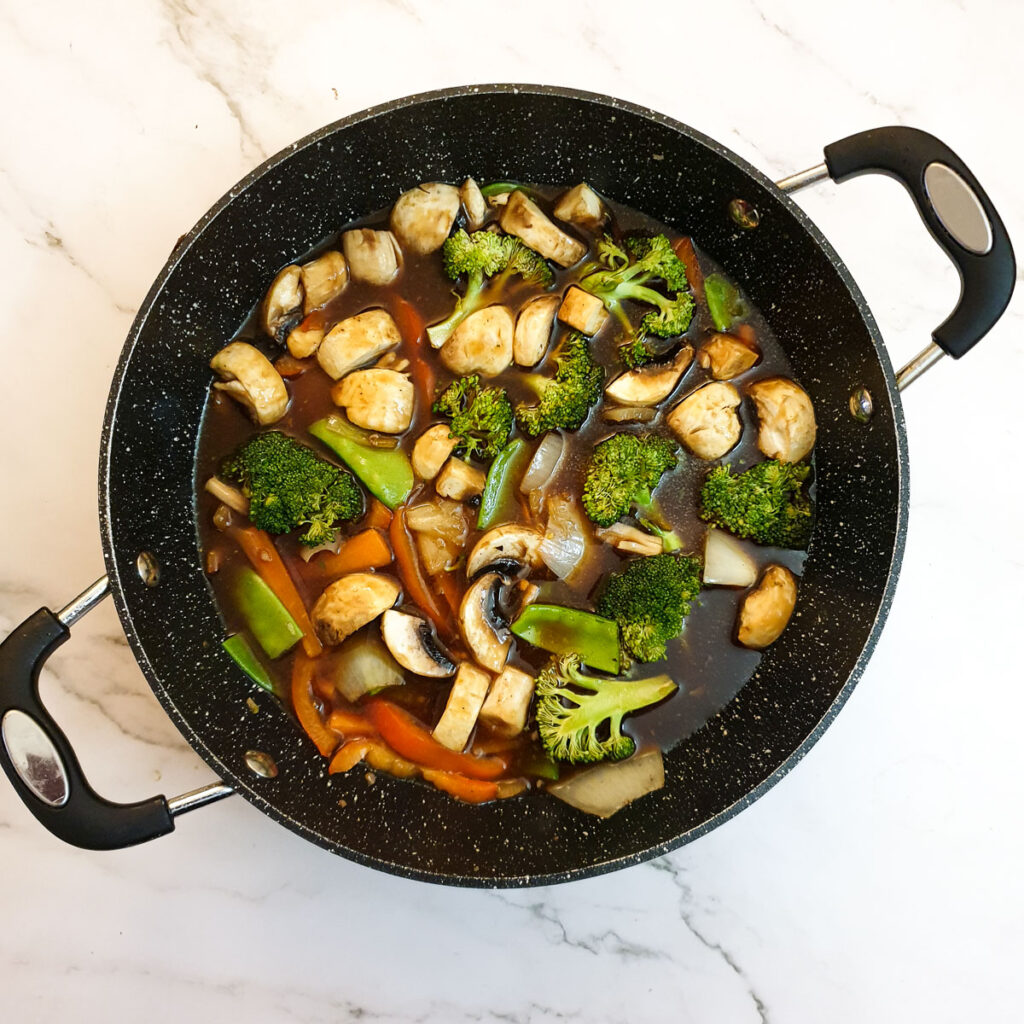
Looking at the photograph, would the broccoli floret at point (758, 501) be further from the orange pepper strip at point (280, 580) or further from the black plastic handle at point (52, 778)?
the black plastic handle at point (52, 778)

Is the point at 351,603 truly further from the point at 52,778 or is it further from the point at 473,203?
the point at 473,203

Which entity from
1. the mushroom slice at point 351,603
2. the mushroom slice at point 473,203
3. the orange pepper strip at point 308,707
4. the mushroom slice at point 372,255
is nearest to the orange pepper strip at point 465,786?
the orange pepper strip at point 308,707

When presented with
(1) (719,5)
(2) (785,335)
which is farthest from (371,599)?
(1) (719,5)

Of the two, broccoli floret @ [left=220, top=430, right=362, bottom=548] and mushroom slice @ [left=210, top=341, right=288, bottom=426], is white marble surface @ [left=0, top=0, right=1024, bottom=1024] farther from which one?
broccoli floret @ [left=220, top=430, right=362, bottom=548]

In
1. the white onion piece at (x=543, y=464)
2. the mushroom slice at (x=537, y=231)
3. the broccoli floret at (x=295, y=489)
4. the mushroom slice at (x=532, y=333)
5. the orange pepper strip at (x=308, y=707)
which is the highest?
the mushroom slice at (x=537, y=231)

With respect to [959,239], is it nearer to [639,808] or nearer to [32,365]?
[639,808]

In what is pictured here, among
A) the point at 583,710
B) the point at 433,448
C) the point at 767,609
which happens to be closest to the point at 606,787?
the point at 583,710
